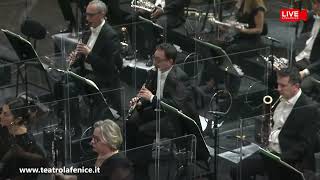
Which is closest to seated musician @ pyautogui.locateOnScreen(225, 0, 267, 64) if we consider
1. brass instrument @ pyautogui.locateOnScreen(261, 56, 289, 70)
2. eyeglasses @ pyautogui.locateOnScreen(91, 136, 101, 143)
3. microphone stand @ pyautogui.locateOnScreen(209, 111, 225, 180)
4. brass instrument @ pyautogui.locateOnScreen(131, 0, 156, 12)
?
brass instrument @ pyautogui.locateOnScreen(261, 56, 289, 70)

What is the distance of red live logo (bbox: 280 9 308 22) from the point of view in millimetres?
8844

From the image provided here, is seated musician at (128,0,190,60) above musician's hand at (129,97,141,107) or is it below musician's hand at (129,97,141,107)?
above

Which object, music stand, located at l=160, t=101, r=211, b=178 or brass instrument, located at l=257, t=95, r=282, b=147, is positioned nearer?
music stand, located at l=160, t=101, r=211, b=178

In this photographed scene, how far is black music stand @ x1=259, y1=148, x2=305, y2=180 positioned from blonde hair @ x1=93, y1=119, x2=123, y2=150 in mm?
1048

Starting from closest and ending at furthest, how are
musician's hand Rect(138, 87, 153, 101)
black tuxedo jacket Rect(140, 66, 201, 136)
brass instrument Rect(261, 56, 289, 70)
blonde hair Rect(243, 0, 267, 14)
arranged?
black tuxedo jacket Rect(140, 66, 201, 136) < musician's hand Rect(138, 87, 153, 101) < brass instrument Rect(261, 56, 289, 70) < blonde hair Rect(243, 0, 267, 14)

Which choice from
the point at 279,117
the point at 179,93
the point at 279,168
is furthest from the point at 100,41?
the point at 279,168

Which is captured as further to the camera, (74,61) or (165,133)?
(74,61)

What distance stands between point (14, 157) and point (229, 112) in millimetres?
2482

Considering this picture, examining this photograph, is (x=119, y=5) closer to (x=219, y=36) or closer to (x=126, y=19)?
(x=126, y=19)

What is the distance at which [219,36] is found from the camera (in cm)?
885

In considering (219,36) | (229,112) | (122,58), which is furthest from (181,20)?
(229,112)

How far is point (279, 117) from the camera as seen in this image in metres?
6.64

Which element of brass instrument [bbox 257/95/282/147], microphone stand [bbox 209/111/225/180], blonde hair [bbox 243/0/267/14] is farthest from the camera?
blonde hair [bbox 243/0/267/14]

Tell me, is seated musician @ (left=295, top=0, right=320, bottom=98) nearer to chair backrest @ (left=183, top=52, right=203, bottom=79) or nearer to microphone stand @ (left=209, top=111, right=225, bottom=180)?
microphone stand @ (left=209, top=111, right=225, bottom=180)
